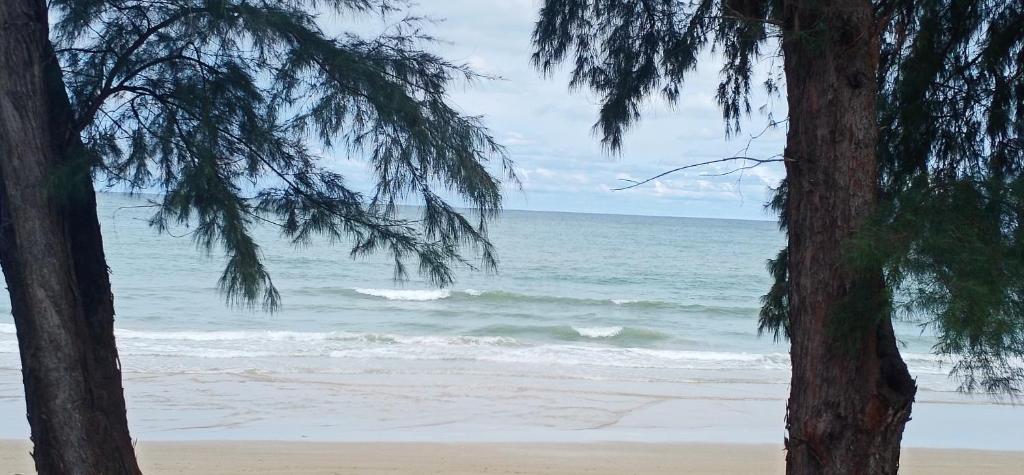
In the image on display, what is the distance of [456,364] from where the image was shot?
1515 cm

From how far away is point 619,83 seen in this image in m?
5.24

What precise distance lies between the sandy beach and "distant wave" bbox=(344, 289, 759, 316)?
49.6 feet

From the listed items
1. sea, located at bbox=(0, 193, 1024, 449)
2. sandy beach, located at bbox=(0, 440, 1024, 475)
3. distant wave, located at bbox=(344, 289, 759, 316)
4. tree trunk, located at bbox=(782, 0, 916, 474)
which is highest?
tree trunk, located at bbox=(782, 0, 916, 474)

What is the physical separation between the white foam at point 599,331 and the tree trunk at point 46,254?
1591 centimetres

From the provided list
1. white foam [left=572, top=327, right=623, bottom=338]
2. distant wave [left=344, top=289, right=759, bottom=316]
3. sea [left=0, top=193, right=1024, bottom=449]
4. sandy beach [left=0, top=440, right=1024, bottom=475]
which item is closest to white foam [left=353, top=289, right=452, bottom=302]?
distant wave [left=344, top=289, right=759, bottom=316]

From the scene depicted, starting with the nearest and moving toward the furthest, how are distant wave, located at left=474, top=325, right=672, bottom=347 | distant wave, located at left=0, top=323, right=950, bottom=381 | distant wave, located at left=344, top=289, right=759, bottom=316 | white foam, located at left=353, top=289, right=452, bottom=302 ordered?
distant wave, located at left=0, top=323, right=950, bottom=381 → distant wave, located at left=474, top=325, right=672, bottom=347 → white foam, located at left=353, top=289, right=452, bottom=302 → distant wave, located at left=344, top=289, right=759, bottom=316

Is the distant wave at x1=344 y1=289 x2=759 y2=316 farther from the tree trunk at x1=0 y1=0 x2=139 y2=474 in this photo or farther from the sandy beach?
the tree trunk at x1=0 y1=0 x2=139 y2=474

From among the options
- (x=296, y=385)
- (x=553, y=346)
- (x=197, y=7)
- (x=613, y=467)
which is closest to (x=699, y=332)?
(x=553, y=346)

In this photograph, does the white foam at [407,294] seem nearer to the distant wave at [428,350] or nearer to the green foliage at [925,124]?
the distant wave at [428,350]

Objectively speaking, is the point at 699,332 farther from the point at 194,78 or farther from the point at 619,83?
the point at 194,78

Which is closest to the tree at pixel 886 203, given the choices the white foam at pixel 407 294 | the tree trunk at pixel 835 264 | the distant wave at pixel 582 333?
the tree trunk at pixel 835 264

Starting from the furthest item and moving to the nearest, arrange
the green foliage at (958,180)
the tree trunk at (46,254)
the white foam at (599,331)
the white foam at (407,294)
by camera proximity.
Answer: the white foam at (407,294) < the white foam at (599,331) < the tree trunk at (46,254) < the green foliage at (958,180)

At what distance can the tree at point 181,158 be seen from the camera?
3.91 meters

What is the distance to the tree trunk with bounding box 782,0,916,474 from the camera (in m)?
3.18
